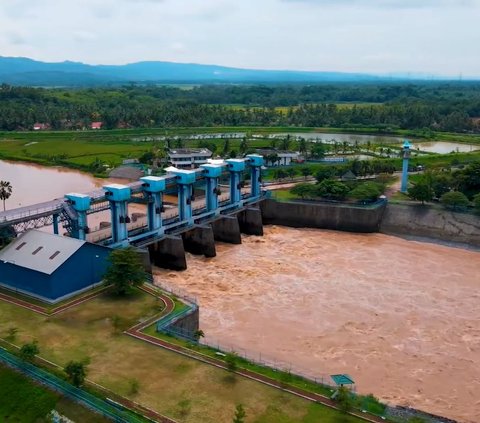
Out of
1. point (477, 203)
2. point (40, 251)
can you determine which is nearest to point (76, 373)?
point (40, 251)

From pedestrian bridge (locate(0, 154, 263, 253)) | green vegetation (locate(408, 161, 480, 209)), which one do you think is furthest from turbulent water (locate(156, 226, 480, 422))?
green vegetation (locate(408, 161, 480, 209))

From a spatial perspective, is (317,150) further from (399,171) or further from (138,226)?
(138,226)

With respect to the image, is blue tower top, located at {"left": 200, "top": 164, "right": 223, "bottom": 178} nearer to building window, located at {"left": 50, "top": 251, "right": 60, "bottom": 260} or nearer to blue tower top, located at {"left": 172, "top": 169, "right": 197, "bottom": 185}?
blue tower top, located at {"left": 172, "top": 169, "right": 197, "bottom": 185}

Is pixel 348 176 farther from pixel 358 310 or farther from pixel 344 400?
pixel 344 400

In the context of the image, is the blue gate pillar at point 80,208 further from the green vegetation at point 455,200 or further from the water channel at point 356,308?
the green vegetation at point 455,200

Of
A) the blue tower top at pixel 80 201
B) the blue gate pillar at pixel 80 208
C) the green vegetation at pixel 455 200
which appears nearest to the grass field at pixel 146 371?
the blue gate pillar at pixel 80 208

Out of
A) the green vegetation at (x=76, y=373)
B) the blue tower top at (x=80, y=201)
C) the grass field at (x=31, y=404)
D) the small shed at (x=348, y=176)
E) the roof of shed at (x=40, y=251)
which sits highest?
the blue tower top at (x=80, y=201)
